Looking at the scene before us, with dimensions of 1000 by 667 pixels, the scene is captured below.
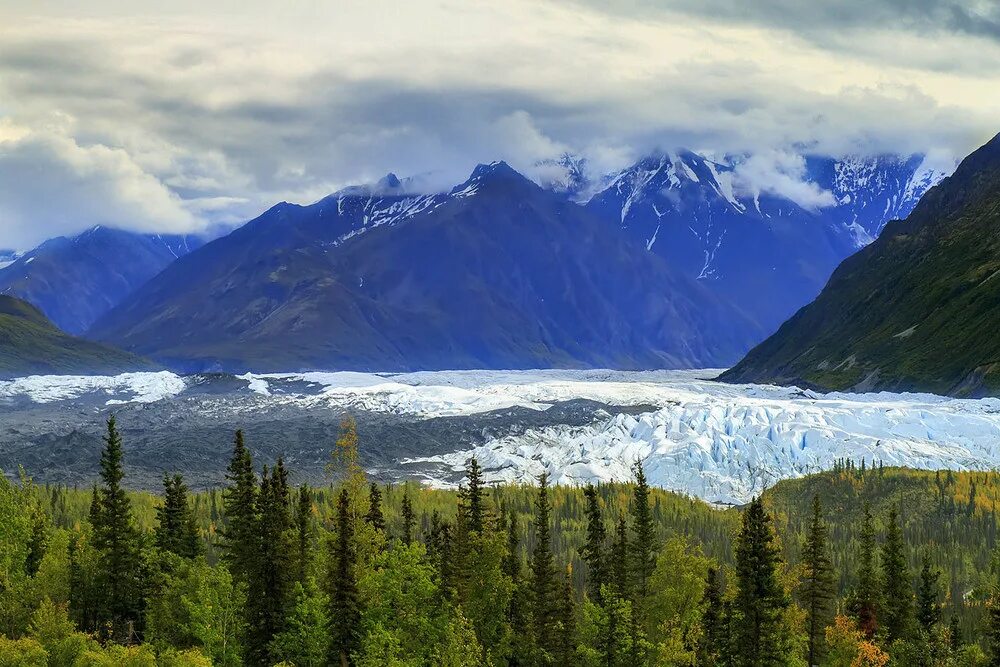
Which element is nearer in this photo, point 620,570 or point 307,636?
point 307,636

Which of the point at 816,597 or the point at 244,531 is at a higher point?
the point at 244,531

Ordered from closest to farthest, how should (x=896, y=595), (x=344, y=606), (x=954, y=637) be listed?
(x=344, y=606) → (x=954, y=637) → (x=896, y=595)

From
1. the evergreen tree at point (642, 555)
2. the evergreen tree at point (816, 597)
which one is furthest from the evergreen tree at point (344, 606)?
the evergreen tree at point (816, 597)

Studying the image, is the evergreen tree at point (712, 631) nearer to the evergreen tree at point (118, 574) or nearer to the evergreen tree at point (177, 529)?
the evergreen tree at point (177, 529)

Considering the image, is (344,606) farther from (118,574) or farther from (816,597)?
(816,597)

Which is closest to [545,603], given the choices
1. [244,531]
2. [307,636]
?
[307,636]

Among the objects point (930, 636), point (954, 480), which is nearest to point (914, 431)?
point (954, 480)

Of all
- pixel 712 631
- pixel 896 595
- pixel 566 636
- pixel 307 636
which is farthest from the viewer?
pixel 896 595
